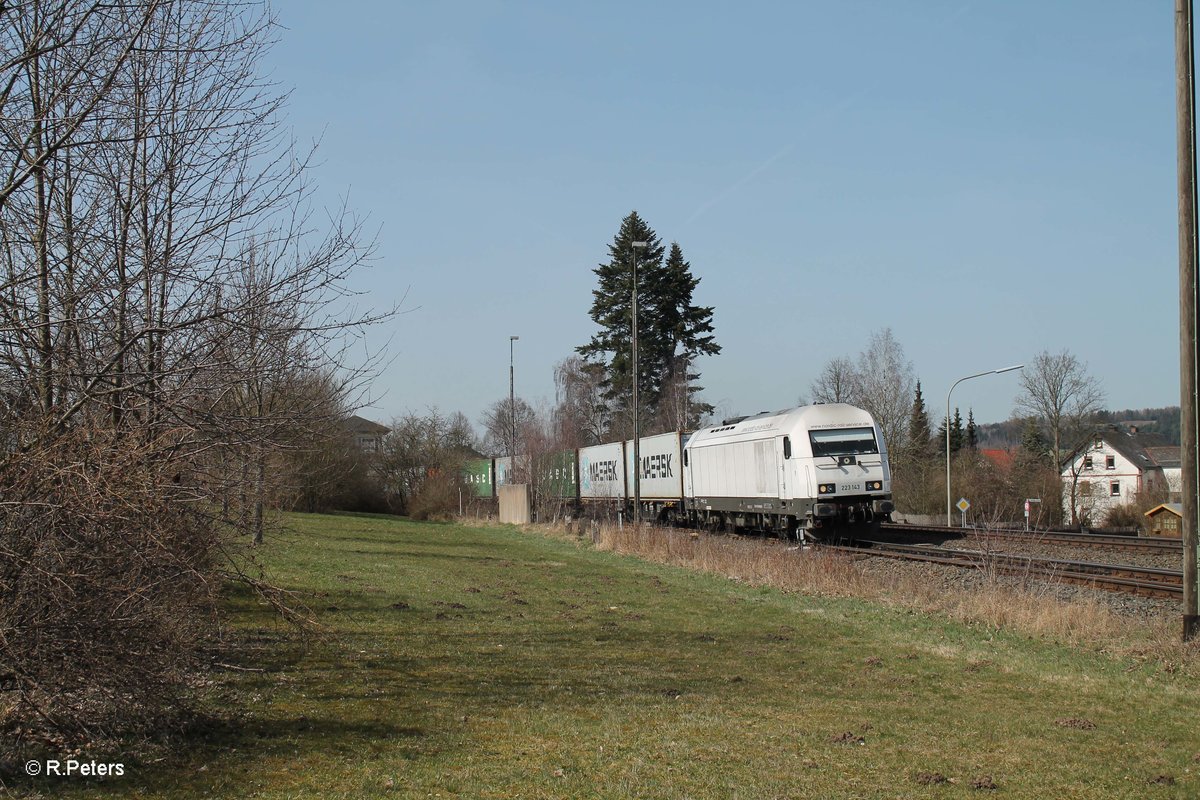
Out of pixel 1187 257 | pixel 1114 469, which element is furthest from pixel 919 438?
pixel 1187 257

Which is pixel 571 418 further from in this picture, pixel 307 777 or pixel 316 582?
pixel 307 777

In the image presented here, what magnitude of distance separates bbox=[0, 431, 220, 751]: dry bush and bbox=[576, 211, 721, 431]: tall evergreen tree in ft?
181

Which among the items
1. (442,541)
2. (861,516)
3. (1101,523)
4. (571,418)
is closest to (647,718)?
(861,516)

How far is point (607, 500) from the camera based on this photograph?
43.3 meters

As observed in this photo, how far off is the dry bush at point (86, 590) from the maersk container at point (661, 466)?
28.3 metres

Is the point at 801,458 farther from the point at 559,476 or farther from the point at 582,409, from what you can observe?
the point at 582,409

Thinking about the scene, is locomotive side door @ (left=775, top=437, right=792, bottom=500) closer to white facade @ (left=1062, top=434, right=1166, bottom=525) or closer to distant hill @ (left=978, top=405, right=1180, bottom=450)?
white facade @ (left=1062, top=434, right=1166, bottom=525)

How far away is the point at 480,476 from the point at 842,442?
37016 mm

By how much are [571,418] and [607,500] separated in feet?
92.2

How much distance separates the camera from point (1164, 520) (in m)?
38.4

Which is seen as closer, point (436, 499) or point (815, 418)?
point (815, 418)

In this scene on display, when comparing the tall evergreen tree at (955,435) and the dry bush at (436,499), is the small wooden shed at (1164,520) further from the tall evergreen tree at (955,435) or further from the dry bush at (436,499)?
the tall evergreen tree at (955,435)

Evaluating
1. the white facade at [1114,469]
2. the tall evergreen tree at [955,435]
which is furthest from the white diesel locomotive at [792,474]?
the tall evergreen tree at [955,435]

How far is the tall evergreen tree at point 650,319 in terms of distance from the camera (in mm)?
61344
